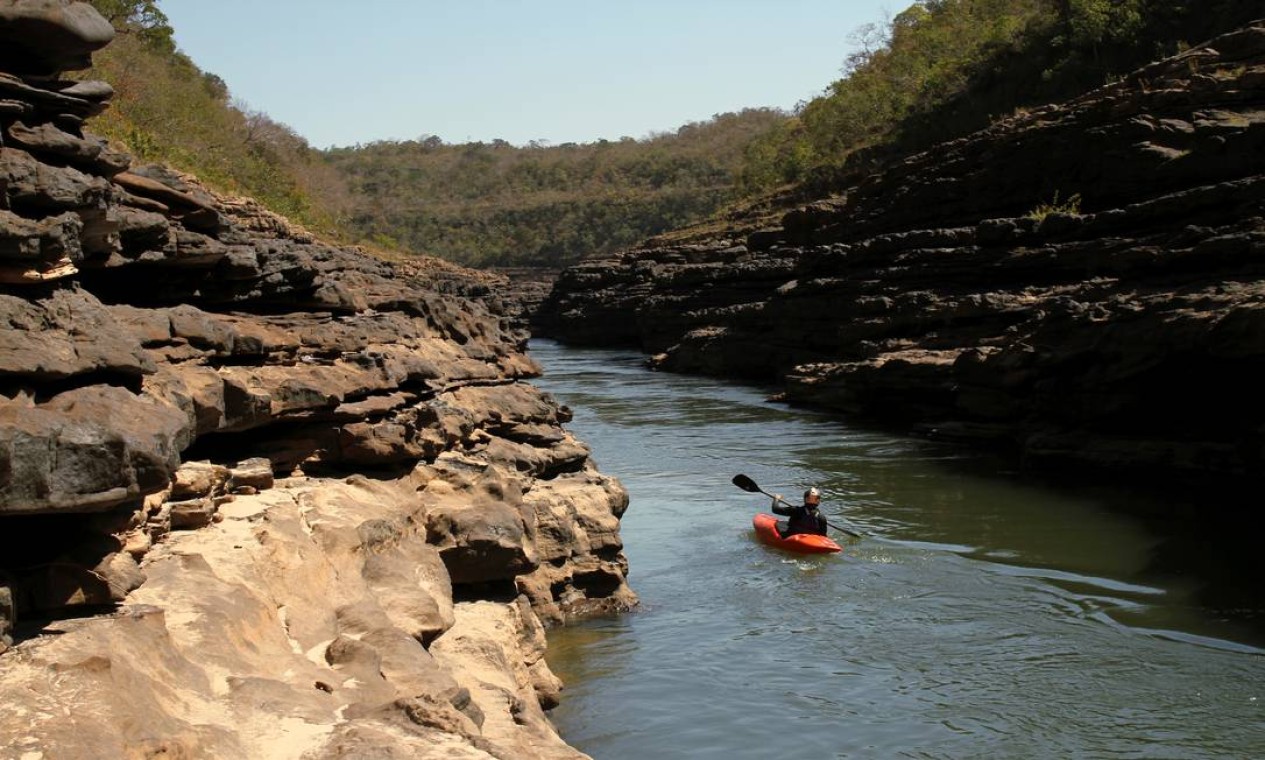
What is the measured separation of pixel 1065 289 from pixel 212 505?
907 inches

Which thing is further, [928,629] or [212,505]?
[928,629]

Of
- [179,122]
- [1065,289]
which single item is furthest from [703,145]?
[1065,289]

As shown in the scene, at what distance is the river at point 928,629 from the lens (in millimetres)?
11125

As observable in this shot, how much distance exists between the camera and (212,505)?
852 cm

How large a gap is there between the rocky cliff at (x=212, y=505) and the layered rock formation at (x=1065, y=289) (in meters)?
12.4

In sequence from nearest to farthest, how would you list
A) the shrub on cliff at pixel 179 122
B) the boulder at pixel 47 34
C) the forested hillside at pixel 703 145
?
1. the boulder at pixel 47 34
2. the shrub on cliff at pixel 179 122
3. the forested hillside at pixel 703 145

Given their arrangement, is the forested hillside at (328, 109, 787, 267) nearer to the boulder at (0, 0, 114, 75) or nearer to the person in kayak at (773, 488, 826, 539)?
the person in kayak at (773, 488, 826, 539)

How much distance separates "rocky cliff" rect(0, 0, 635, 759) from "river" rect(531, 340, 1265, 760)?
4.49 feet

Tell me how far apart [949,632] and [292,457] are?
7178 mm

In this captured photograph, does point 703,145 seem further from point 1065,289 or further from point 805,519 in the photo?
point 805,519

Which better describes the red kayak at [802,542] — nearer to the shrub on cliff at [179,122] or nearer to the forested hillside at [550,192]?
the shrub on cliff at [179,122]

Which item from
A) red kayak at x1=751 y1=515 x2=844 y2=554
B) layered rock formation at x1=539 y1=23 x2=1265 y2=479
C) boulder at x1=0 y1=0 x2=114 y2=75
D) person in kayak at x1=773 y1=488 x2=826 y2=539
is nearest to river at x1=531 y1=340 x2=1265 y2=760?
red kayak at x1=751 y1=515 x2=844 y2=554

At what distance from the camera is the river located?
1112 centimetres

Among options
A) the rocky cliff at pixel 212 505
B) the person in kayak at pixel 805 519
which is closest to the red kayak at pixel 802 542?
the person in kayak at pixel 805 519
